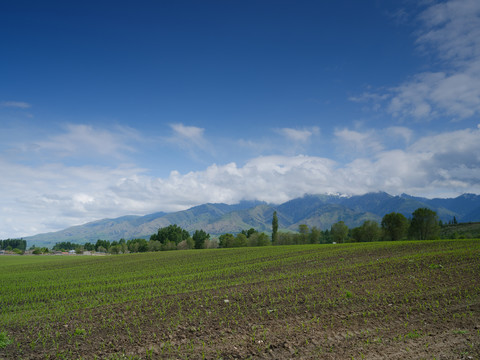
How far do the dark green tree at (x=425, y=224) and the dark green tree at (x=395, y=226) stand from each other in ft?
15.3

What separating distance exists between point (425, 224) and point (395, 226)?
36.7 ft

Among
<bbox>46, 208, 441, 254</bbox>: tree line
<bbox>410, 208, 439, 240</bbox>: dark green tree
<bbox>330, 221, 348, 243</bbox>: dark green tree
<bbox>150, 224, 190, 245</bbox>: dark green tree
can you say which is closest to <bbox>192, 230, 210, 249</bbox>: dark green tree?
<bbox>46, 208, 441, 254</bbox>: tree line

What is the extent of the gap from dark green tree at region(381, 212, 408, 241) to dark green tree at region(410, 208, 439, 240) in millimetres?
4661

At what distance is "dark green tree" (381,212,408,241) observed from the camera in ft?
323

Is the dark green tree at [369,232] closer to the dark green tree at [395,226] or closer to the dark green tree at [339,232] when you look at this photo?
the dark green tree at [395,226]

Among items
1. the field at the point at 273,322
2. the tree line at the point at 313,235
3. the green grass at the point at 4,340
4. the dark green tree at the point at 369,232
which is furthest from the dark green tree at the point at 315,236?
the green grass at the point at 4,340

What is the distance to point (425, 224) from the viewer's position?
9938cm

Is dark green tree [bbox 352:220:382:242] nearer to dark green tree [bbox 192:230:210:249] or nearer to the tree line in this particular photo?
the tree line

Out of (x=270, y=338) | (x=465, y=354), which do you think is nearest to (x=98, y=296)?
(x=270, y=338)

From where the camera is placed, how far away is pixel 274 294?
66.6ft

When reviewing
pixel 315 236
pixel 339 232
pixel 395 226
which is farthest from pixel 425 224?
pixel 315 236

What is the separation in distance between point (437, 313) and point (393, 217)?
9698cm

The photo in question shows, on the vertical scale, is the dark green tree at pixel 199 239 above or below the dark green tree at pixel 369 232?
below

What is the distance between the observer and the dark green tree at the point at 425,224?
9888 centimetres
